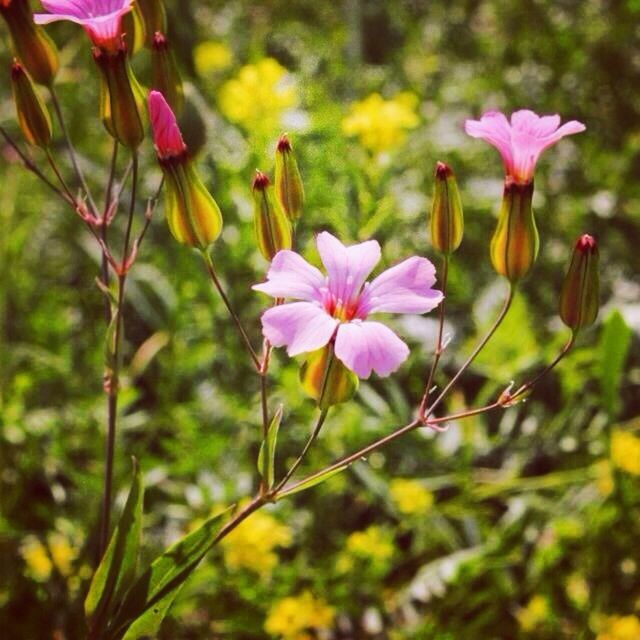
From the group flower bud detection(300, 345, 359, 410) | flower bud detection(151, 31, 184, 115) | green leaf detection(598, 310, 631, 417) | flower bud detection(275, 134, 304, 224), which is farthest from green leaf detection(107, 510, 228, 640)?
green leaf detection(598, 310, 631, 417)

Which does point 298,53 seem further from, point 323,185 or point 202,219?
point 202,219

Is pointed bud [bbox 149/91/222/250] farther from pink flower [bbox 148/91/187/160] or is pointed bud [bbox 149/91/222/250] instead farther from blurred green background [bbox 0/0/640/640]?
blurred green background [bbox 0/0/640/640]

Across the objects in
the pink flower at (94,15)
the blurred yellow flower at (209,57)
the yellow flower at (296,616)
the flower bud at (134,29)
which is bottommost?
the yellow flower at (296,616)

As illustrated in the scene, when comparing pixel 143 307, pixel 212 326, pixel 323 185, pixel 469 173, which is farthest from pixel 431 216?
pixel 469 173

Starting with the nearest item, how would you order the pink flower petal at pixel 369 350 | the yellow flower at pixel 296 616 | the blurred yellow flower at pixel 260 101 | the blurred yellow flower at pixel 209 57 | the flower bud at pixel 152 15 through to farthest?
the pink flower petal at pixel 369 350 → the flower bud at pixel 152 15 → the yellow flower at pixel 296 616 → the blurred yellow flower at pixel 260 101 → the blurred yellow flower at pixel 209 57

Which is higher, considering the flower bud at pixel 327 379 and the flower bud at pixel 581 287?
the flower bud at pixel 581 287

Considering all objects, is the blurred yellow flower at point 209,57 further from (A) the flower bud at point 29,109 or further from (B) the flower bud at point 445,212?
(B) the flower bud at point 445,212

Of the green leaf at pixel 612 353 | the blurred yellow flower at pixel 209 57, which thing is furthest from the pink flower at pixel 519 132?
the blurred yellow flower at pixel 209 57
